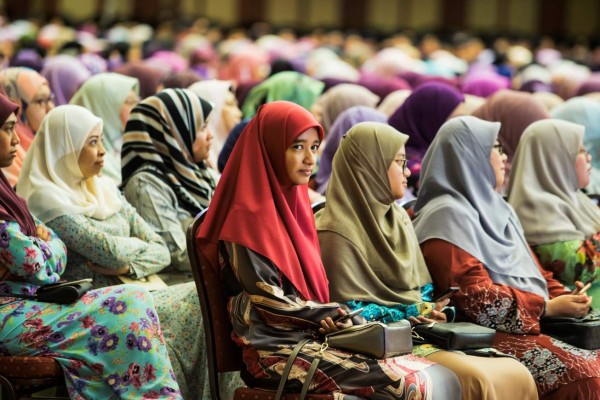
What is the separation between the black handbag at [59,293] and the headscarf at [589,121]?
3176mm

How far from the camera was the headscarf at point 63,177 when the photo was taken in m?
3.79

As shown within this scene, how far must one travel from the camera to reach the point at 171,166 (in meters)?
4.49

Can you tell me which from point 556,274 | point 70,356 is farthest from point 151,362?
point 556,274

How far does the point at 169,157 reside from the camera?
4496 millimetres

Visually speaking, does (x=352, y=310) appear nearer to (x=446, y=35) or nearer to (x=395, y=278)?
(x=395, y=278)

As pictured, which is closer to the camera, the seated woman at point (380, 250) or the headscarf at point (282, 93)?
the seated woman at point (380, 250)

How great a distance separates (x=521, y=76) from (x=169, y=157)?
25.2 feet

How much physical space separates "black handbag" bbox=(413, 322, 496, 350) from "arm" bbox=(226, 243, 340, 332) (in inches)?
17.8

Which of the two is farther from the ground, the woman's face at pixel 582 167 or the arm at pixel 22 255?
the arm at pixel 22 255

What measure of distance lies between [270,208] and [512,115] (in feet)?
9.12

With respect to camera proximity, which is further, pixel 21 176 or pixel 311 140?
pixel 21 176

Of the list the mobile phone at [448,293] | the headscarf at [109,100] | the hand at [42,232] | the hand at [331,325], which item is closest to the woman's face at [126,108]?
the headscarf at [109,100]

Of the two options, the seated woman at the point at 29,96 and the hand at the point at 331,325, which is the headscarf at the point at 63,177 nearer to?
the hand at the point at 331,325

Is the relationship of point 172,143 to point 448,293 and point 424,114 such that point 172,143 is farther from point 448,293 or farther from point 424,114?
point 424,114
